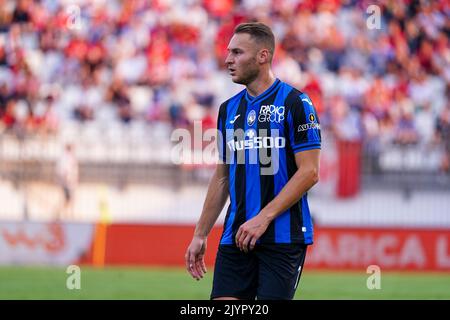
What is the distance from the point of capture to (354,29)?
1989 cm

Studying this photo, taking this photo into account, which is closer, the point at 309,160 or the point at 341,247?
the point at 309,160

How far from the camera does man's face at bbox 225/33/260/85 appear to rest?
6.21 m

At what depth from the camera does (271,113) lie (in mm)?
6219

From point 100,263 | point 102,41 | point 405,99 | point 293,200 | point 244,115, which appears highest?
point 102,41

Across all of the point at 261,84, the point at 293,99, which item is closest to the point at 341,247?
the point at 261,84

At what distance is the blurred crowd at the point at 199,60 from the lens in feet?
61.1

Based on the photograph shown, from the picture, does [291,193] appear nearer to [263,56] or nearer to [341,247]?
[263,56]

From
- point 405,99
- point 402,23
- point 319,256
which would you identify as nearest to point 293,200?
point 319,256

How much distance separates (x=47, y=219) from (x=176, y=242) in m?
2.08

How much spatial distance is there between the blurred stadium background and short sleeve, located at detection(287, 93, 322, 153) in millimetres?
5374

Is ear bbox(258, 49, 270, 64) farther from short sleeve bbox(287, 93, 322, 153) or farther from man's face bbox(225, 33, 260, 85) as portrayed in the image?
short sleeve bbox(287, 93, 322, 153)

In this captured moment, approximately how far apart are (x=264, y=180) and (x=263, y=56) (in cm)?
80

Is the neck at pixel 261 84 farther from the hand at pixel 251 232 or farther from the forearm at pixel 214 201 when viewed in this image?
the hand at pixel 251 232

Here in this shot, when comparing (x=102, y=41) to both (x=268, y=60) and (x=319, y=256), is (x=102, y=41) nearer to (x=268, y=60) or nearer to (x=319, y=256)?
(x=319, y=256)
